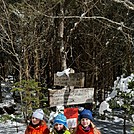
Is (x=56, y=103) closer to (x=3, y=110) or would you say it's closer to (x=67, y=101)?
(x=67, y=101)

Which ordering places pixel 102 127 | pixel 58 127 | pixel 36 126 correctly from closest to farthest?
pixel 58 127 → pixel 36 126 → pixel 102 127

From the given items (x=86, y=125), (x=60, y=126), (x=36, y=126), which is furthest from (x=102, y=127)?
(x=60, y=126)

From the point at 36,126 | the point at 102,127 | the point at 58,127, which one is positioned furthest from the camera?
the point at 102,127

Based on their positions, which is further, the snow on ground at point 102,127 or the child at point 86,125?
the snow on ground at point 102,127

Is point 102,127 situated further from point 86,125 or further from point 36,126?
point 86,125

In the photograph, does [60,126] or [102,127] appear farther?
[102,127]

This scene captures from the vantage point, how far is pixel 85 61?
14.5 metres

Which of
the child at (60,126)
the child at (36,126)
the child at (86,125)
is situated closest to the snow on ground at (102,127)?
the child at (36,126)

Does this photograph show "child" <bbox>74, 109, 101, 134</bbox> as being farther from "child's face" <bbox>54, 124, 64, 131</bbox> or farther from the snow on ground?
the snow on ground

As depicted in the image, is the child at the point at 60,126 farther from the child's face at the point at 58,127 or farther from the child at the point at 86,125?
the child at the point at 86,125

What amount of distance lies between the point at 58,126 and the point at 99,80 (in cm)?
1043

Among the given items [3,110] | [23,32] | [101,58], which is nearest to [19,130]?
[23,32]

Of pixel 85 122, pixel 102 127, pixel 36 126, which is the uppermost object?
pixel 85 122

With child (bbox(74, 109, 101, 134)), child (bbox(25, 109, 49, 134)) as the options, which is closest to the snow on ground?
child (bbox(25, 109, 49, 134))
